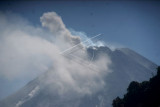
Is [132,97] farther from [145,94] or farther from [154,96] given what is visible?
[154,96]

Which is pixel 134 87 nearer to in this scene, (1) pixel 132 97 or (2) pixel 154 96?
(1) pixel 132 97

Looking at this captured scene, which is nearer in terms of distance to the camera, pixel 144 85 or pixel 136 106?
pixel 136 106

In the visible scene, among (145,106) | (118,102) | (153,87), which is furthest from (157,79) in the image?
(118,102)

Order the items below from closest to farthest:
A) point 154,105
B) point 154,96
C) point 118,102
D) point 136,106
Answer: point 154,105
point 154,96
point 136,106
point 118,102

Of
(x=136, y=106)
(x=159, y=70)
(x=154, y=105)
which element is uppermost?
(x=159, y=70)

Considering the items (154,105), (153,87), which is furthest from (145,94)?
(154,105)

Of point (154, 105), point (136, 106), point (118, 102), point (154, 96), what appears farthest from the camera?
point (118, 102)

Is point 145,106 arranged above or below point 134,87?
below
